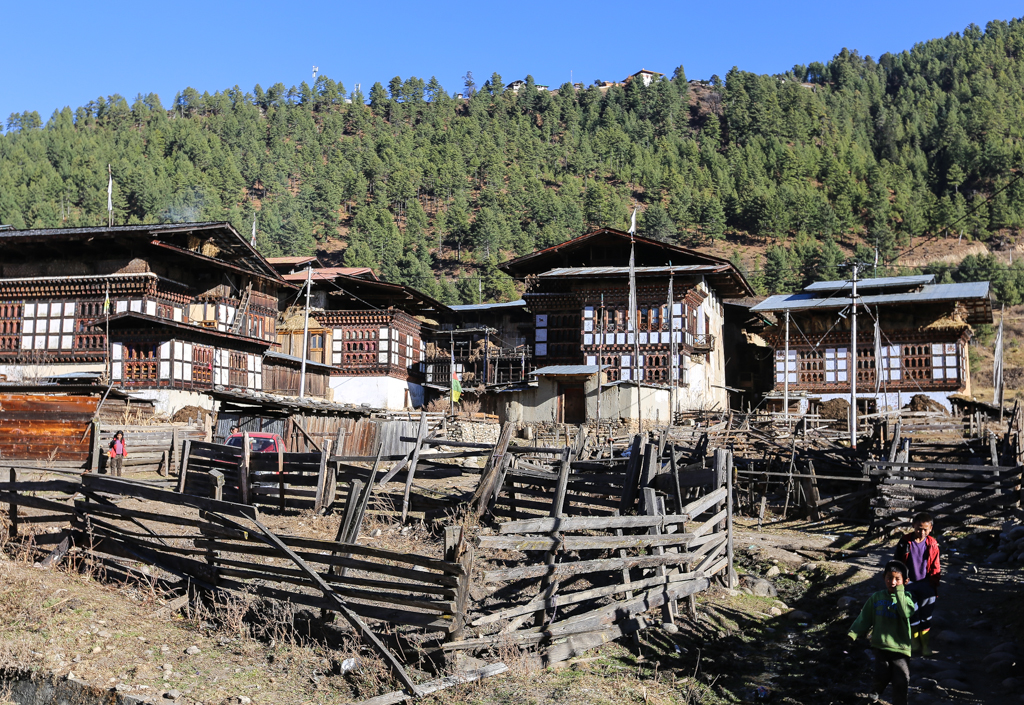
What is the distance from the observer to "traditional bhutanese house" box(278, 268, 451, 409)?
54.9 meters

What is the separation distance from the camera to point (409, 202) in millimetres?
119750

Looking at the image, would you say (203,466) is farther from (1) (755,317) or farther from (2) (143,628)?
(1) (755,317)

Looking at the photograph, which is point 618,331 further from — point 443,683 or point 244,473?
point 443,683

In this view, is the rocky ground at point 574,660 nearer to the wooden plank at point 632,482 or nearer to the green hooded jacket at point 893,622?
the green hooded jacket at point 893,622

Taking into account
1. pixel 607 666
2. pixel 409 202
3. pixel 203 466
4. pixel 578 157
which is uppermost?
pixel 578 157

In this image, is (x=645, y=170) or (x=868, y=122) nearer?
(x=645, y=170)

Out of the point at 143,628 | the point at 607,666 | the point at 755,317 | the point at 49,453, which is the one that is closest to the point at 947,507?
the point at 607,666

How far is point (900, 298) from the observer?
4916 centimetres

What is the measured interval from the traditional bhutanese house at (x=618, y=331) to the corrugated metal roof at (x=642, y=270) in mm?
57

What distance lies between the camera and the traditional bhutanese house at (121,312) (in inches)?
1661

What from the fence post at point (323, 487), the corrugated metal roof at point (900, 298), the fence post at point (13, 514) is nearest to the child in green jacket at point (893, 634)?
the fence post at point (323, 487)

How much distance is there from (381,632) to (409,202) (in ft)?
368

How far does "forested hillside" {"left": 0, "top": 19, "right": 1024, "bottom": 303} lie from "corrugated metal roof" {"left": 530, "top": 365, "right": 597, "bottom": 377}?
34977mm

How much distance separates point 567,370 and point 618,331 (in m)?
3.89
